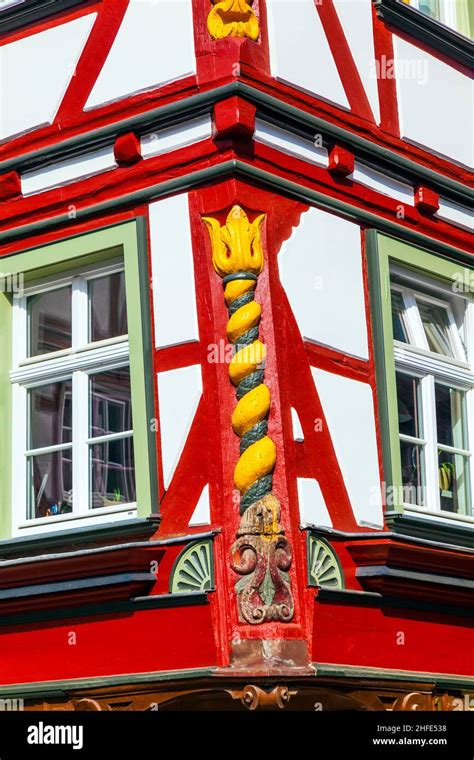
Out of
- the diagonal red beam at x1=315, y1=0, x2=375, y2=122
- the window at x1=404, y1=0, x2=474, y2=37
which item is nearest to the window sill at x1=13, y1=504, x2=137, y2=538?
the diagonal red beam at x1=315, y1=0, x2=375, y2=122

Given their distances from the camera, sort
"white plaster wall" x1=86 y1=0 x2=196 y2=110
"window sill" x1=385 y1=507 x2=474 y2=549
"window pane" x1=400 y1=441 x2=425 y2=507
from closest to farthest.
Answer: "window sill" x1=385 y1=507 x2=474 y2=549 → "white plaster wall" x1=86 y1=0 x2=196 y2=110 → "window pane" x1=400 y1=441 x2=425 y2=507

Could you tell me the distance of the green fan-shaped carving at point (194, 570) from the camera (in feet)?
29.0

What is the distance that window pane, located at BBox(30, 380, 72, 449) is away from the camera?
10133 millimetres

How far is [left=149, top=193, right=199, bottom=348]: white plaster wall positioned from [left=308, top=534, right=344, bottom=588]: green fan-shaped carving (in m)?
1.30

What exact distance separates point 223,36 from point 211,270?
1.34 metres

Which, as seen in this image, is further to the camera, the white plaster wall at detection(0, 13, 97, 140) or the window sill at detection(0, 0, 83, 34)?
the window sill at detection(0, 0, 83, 34)

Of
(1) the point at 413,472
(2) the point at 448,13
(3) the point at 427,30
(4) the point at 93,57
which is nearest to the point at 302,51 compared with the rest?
(4) the point at 93,57

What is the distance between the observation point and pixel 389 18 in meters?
10.7

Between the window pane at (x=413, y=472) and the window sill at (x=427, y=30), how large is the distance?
271 centimetres

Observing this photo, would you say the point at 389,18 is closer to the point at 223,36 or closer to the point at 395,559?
the point at 223,36

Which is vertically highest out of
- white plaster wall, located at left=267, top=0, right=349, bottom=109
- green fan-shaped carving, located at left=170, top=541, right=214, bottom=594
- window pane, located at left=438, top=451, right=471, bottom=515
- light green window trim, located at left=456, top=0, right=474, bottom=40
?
light green window trim, located at left=456, top=0, right=474, bottom=40

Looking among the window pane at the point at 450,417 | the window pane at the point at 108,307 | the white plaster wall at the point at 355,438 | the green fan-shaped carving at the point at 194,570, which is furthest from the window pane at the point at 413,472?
the window pane at the point at 108,307

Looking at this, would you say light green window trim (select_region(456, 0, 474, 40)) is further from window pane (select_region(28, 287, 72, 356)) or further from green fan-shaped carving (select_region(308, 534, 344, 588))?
green fan-shaped carving (select_region(308, 534, 344, 588))
